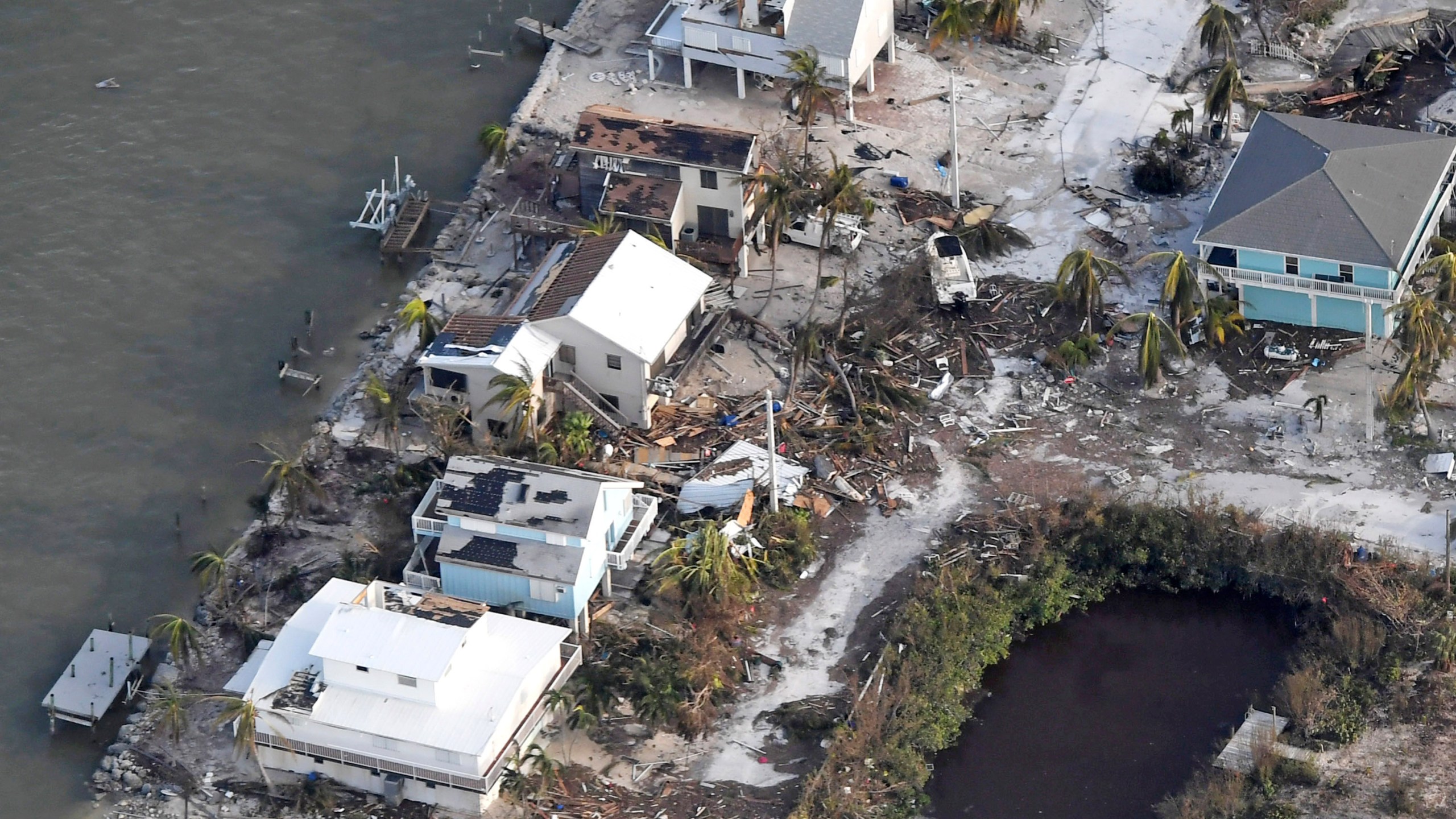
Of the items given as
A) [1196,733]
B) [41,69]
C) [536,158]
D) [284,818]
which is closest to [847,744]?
[1196,733]

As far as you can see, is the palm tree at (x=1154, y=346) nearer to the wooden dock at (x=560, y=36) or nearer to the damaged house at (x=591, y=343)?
the damaged house at (x=591, y=343)

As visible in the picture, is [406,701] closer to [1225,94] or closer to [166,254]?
[166,254]

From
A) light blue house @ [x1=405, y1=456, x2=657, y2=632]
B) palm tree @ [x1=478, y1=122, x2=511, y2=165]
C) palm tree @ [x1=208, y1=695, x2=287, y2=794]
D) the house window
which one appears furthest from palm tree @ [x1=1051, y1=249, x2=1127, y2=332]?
palm tree @ [x1=208, y1=695, x2=287, y2=794]

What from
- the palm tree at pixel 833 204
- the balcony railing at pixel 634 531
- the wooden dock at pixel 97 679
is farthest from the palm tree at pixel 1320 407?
the wooden dock at pixel 97 679

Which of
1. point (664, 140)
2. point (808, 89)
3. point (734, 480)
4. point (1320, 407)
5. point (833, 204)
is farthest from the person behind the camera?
point (808, 89)

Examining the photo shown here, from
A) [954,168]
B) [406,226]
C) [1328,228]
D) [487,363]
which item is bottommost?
[406,226]

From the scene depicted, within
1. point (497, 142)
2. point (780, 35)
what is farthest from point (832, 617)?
point (780, 35)

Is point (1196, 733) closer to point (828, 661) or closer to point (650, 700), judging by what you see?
point (828, 661)
